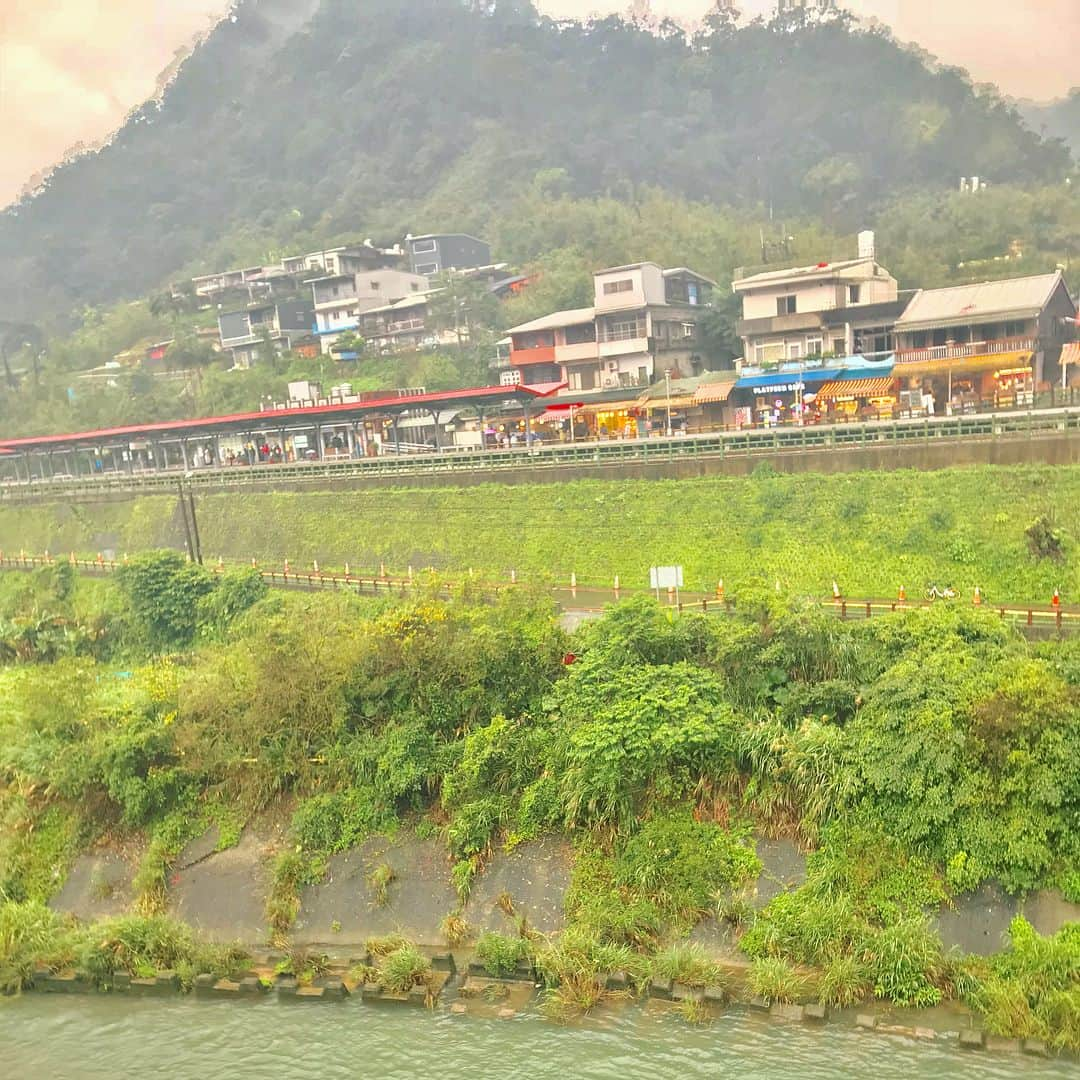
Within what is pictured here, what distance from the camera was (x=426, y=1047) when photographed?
10.8 meters

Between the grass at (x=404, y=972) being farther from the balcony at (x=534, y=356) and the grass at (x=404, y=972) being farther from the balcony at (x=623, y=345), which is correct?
the balcony at (x=534, y=356)

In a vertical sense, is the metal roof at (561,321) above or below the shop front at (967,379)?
above

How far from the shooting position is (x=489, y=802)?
45.6ft

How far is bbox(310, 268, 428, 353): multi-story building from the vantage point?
6369 centimetres

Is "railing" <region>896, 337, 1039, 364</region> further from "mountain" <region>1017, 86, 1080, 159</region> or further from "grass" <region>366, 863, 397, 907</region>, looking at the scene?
"mountain" <region>1017, 86, 1080, 159</region>

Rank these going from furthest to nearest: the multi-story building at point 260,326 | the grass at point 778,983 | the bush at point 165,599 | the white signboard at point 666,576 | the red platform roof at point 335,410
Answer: the multi-story building at point 260,326 < the red platform roof at point 335,410 < the bush at point 165,599 < the white signboard at point 666,576 < the grass at point 778,983

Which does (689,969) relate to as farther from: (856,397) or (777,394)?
(777,394)

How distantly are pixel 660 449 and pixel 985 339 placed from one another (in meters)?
12.3

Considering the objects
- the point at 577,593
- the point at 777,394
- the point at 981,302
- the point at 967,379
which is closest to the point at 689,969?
the point at 577,593

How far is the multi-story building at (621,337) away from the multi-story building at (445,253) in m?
29.2

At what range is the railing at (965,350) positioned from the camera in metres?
29.8

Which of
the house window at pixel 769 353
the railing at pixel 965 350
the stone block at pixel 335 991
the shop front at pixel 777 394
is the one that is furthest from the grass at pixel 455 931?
→ the house window at pixel 769 353

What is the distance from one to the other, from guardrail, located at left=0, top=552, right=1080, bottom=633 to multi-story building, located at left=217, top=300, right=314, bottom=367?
104ft

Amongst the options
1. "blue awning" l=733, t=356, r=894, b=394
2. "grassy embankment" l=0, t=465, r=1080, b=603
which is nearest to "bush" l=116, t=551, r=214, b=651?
"grassy embankment" l=0, t=465, r=1080, b=603
